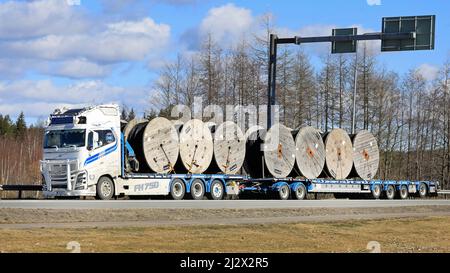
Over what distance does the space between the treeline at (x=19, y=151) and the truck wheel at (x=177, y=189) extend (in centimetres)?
3227

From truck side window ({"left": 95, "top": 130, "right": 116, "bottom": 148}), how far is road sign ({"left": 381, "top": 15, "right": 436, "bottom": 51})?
452 inches

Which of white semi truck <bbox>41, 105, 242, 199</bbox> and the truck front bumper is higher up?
white semi truck <bbox>41, 105, 242, 199</bbox>

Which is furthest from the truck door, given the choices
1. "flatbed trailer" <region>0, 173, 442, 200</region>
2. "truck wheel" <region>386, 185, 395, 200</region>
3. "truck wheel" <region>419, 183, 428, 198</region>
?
"truck wheel" <region>419, 183, 428, 198</region>

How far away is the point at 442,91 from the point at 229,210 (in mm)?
51897

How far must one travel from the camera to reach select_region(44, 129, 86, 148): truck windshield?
1155 inches

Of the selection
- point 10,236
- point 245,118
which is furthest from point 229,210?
point 245,118

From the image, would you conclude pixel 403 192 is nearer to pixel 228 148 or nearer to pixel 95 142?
pixel 228 148

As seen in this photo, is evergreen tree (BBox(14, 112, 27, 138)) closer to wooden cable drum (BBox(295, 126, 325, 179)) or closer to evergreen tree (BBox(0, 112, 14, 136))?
evergreen tree (BBox(0, 112, 14, 136))

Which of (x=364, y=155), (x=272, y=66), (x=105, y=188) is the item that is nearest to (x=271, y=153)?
(x=272, y=66)

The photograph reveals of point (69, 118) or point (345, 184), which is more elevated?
point (69, 118)

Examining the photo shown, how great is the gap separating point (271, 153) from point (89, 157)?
34.4ft

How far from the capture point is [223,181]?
114 feet

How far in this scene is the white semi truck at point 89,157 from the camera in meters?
29.2
